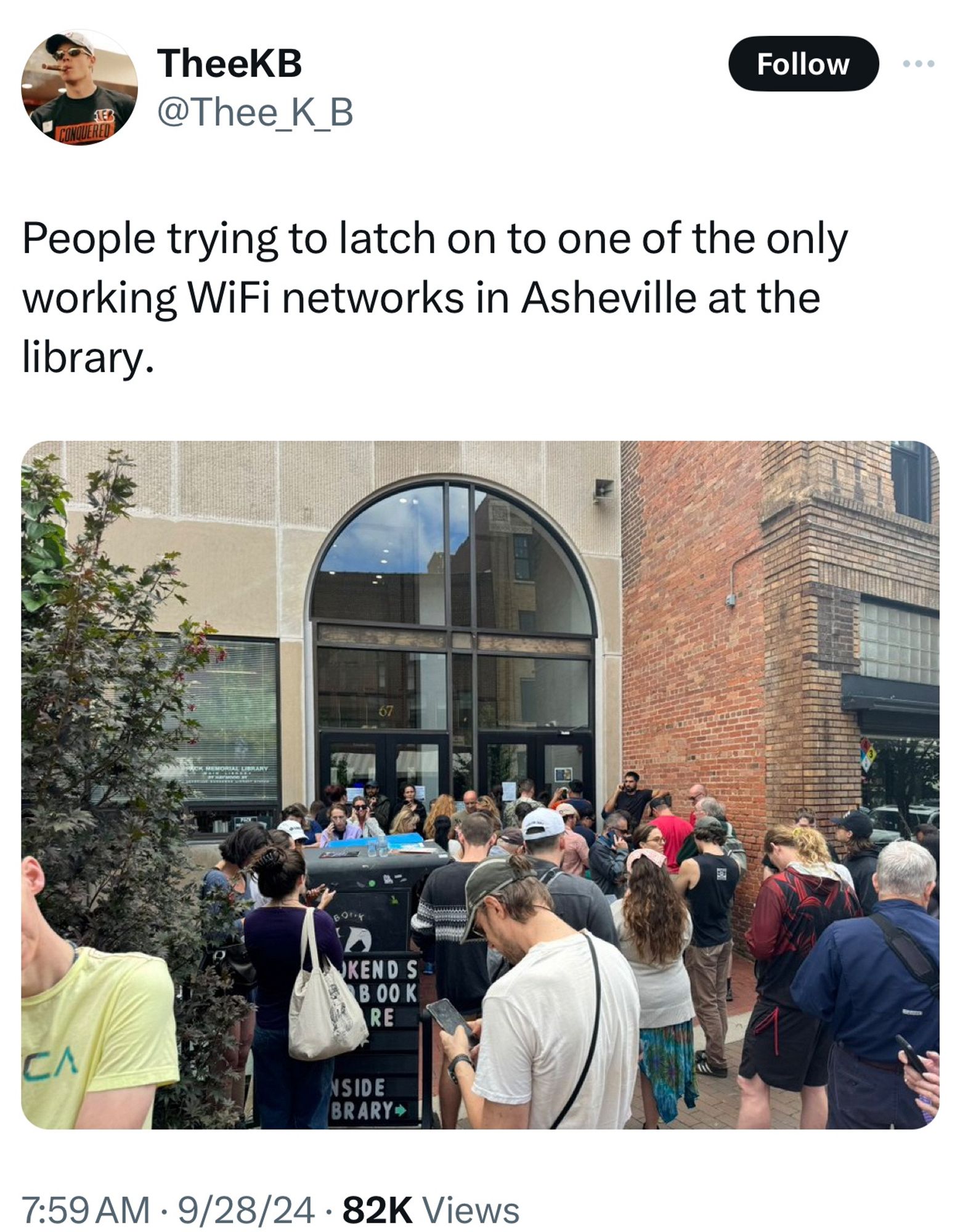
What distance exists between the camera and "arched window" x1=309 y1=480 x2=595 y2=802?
8.59 metres

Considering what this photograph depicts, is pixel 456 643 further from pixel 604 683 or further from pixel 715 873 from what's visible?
pixel 715 873

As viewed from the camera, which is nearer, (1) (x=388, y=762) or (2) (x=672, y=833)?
(2) (x=672, y=833)

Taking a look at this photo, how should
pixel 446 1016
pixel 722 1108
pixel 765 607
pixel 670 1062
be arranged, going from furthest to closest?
1. pixel 765 607
2. pixel 722 1108
3. pixel 670 1062
4. pixel 446 1016

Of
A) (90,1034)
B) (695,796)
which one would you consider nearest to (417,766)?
(695,796)

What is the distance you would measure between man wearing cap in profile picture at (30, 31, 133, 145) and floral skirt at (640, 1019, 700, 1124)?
3.76 m

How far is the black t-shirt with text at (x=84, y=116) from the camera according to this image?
70.0 inches

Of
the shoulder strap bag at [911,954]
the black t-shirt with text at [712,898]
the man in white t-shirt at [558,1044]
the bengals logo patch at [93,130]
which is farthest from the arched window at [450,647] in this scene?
the man in white t-shirt at [558,1044]

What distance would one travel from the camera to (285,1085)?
299 centimetres

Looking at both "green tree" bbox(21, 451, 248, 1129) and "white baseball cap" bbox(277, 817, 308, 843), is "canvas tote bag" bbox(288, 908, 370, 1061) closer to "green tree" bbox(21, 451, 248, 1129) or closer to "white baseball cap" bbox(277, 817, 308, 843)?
"green tree" bbox(21, 451, 248, 1129)

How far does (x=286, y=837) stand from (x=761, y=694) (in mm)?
2815

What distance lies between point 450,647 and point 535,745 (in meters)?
1.50
